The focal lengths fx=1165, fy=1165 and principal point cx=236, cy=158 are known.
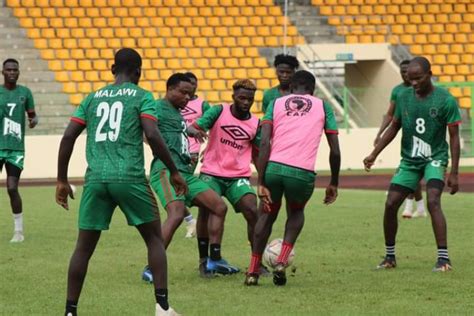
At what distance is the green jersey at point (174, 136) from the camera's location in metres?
11.1

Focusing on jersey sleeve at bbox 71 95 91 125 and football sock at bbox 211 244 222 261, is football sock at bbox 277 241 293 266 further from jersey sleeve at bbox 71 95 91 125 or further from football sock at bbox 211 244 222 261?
jersey sleeve at bbox 71 95 91 125

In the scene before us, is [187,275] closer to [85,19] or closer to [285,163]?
[285,163]

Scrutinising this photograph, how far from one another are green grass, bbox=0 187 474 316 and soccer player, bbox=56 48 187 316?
0.66m

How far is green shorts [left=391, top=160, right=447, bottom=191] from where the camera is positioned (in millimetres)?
11641

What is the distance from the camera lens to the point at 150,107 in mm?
8289

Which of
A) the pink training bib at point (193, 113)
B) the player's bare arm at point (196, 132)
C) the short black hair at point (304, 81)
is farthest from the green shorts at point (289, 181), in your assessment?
the pink training bib at point (193, 113)

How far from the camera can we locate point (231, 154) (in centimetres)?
1146

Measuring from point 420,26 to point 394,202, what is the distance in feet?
90.7

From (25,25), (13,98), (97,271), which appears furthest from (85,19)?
(97,271)

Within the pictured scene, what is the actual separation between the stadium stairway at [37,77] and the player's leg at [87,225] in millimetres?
22281

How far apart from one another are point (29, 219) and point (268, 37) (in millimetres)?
19408

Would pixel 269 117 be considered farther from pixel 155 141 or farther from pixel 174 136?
pixel 155 141

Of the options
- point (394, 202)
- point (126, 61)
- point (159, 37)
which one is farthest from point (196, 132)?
point (159, 37)

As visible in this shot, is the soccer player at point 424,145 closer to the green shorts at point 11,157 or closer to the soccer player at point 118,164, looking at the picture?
the soccer player at point 118,164
